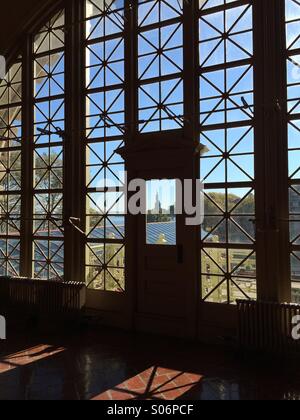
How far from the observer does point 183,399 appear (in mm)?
3514

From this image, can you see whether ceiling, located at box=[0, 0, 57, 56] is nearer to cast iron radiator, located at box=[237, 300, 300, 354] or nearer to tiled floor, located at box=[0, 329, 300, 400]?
tiled floor, located at box=[0, 329, 300, 400]

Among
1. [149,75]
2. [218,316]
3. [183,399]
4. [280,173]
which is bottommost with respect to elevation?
[183,399]

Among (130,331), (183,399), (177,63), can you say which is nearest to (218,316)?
(130,331)

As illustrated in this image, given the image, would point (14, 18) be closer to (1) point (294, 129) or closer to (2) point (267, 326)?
(1) point (294, 129)

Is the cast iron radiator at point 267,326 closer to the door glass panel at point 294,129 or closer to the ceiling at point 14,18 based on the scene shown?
the door glass panel at point 294,129

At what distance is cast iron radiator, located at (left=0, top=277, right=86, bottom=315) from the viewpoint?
5973mm

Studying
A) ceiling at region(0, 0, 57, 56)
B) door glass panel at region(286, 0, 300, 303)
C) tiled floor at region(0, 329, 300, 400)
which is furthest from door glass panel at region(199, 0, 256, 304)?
ceiling at region(0, 0, 57, 56)

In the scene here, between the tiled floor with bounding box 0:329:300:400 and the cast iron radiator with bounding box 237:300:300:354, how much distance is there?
19 cm

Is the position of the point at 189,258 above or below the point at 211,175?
below

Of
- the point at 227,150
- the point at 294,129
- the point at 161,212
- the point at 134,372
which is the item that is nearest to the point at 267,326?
the point at 134,372

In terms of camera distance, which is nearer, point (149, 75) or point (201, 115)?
point (201, 115)

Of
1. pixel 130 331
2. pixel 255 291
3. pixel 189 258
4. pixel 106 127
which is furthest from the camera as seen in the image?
pixel 106 127

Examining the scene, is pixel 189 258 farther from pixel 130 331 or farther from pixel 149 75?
pixel 149 75

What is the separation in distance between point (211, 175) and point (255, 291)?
1736mm
